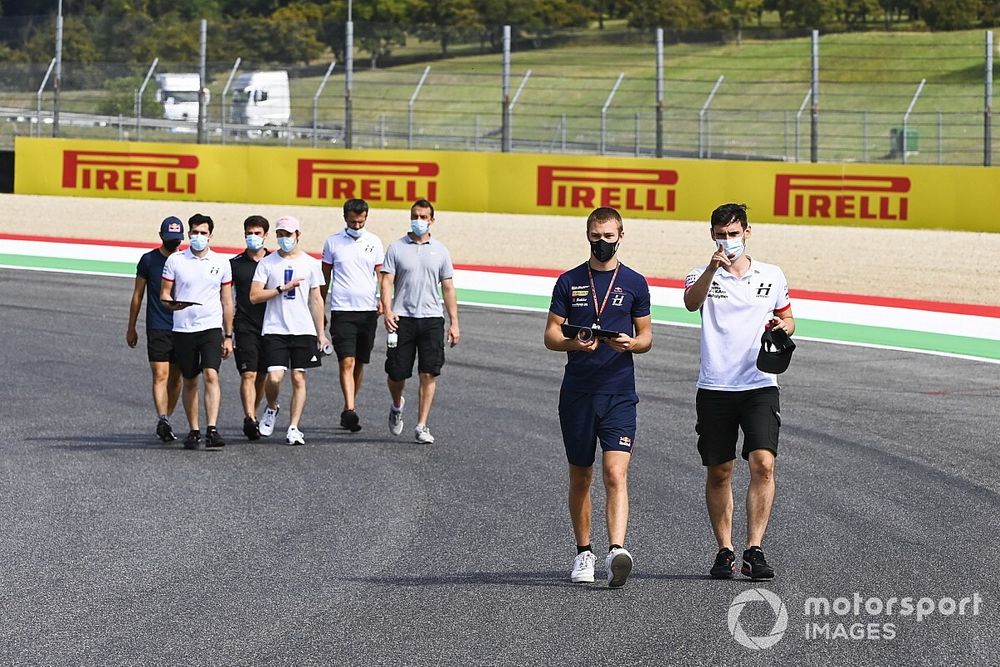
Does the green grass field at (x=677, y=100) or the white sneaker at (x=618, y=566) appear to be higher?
the green grass field at (x=677, y=100)

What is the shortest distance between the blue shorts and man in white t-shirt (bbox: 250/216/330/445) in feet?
14.3

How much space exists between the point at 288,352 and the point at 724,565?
5.14 metres

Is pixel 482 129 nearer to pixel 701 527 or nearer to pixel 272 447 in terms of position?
pixel 272 447

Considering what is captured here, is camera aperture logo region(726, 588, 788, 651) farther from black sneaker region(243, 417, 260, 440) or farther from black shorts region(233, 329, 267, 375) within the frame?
black shorts region(233, 329, 267, 375)

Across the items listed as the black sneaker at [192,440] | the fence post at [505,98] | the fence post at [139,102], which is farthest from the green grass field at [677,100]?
the black sneaker at [192,440]

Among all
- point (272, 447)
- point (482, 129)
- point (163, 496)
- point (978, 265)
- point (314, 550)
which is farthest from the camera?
point (482, 129)

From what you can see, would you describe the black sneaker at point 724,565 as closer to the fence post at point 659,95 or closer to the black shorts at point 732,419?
the black shorts at point 732,419

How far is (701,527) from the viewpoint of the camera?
30.0 ft

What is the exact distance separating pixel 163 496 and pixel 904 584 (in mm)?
4690

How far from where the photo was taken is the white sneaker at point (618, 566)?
→ 7613 mm

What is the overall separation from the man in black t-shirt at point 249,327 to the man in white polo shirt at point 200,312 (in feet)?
0.98

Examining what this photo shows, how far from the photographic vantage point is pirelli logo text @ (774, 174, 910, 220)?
25.6 meters

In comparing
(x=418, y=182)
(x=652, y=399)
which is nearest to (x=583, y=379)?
(x=652, y=399)

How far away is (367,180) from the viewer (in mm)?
28828
